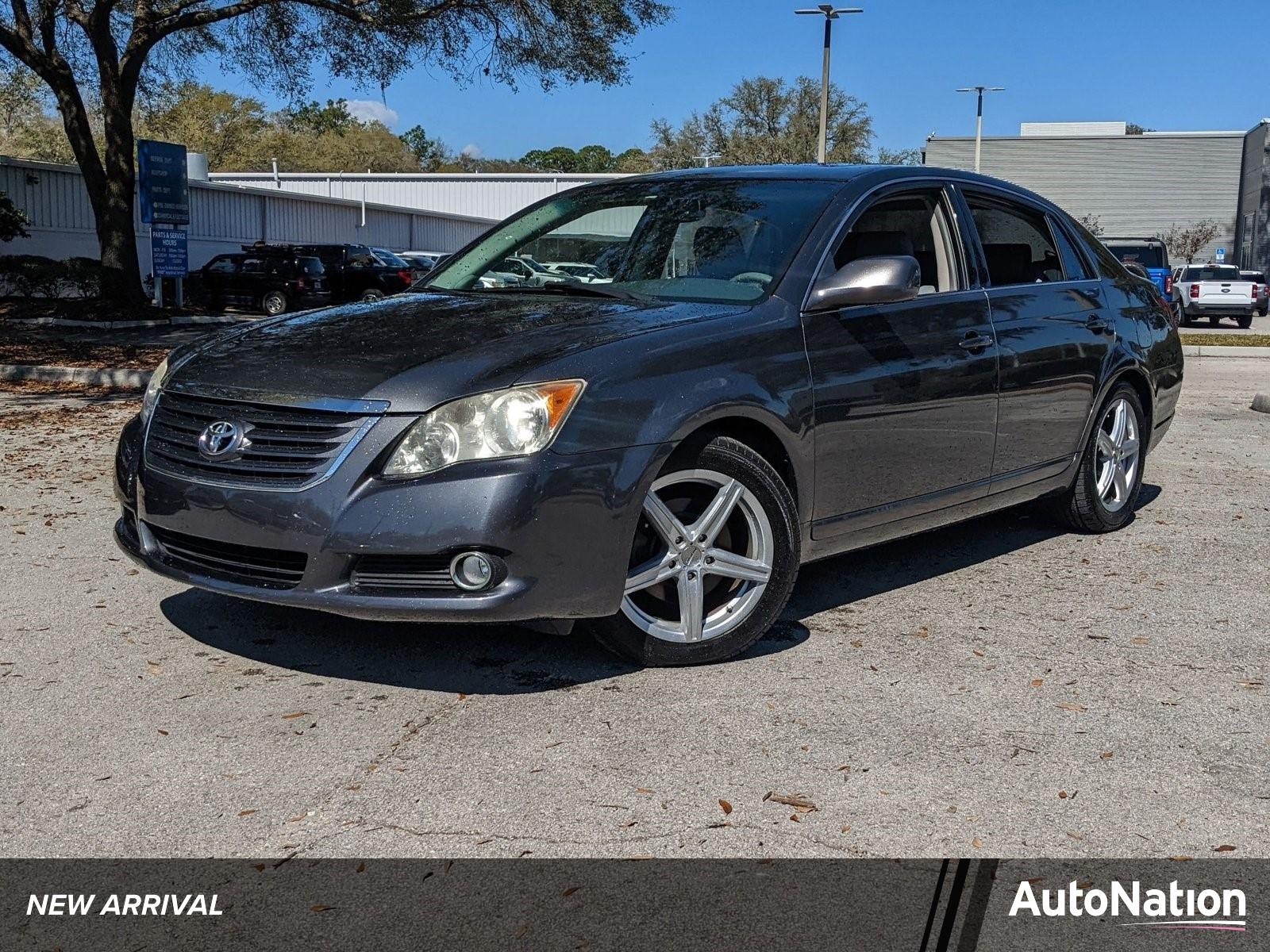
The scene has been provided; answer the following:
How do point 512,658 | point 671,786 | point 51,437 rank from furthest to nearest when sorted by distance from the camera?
point 51,437, point 512,658, point 671,786

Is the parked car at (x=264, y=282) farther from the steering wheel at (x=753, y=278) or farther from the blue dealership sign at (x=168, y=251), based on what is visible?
the steering wheel at (x=753, y=278)

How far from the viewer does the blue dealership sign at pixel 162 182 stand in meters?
23.9

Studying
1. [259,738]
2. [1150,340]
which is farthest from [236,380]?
[1150,340]

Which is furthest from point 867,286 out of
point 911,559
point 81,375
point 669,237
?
point 81,375

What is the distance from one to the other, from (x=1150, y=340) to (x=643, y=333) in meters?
3.57

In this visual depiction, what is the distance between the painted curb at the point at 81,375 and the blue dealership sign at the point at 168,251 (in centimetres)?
1108

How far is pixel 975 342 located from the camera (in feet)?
17.8

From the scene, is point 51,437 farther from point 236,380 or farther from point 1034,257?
point 1034,257

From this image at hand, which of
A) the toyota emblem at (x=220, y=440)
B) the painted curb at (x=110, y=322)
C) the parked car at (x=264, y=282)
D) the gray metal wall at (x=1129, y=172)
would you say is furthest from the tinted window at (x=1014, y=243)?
the gray metal wall at (x=1129, y=172)

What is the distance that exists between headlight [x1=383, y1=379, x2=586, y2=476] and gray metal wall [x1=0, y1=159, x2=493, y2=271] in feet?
92.8

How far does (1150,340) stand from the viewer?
6.85m

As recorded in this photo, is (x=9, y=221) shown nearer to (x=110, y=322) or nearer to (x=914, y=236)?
(x=110, y=322)

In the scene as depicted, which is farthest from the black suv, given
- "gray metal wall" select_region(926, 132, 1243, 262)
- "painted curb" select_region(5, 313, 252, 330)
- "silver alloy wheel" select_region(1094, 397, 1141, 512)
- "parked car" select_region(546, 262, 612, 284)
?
"gray metal wall" select_region(926, 132, 1243, 262)

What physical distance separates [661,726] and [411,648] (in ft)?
3.58
